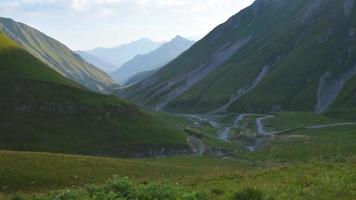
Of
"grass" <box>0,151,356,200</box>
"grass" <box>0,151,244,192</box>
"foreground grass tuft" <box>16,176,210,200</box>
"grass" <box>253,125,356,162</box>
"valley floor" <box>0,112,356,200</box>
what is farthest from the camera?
"grass" <box>253,125,356,162</box>

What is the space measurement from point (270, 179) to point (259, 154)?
79.8 metres

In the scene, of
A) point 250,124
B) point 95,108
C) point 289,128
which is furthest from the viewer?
point 250,124

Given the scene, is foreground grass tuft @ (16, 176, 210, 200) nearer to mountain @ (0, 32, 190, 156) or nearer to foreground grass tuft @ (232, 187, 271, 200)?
foreground grass tuft @ (232, 187, 271, 200)

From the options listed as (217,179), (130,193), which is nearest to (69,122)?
(217,179)

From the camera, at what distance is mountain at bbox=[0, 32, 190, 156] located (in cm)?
9438

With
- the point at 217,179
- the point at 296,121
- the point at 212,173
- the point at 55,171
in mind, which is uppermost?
the point at 296,121

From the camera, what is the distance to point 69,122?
102250 mm

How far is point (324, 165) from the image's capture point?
2881 centimetres

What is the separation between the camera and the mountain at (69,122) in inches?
3716

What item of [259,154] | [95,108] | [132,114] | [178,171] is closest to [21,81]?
[95,108]

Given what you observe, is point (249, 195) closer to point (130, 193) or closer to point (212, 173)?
point (130, 193)

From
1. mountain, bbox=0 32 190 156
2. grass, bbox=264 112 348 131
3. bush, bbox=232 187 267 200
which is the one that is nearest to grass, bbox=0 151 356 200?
bush, bbox=232 187 267 200

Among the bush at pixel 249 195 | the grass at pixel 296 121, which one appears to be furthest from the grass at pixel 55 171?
the grass at pixel 296 121

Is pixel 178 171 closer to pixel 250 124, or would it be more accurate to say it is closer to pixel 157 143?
pixel 157 143
